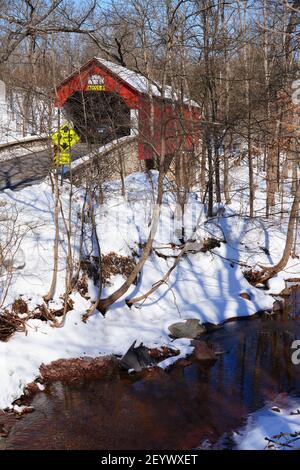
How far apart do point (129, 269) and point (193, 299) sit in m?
1.86

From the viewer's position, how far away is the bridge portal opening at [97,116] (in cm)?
1204

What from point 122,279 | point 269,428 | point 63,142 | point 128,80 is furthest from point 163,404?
point 128,80

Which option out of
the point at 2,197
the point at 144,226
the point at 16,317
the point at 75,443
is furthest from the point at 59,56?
the point at 75,443

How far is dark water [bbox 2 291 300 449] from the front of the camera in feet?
24.0

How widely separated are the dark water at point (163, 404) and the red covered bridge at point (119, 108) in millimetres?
5213

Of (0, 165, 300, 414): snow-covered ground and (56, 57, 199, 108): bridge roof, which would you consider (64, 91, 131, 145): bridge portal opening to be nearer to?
(56, 57, 199, 108): bridge roof

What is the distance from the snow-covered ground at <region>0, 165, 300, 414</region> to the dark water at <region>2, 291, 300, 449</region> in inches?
32.7

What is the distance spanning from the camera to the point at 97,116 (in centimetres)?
1429

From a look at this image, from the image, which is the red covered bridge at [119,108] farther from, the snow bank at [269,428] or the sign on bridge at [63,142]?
the snow bank at [269,428]

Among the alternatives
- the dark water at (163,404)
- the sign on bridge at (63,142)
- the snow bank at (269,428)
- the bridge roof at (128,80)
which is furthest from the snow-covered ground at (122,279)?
the bridge roof at (128,80)

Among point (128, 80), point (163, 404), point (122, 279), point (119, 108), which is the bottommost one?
point (163, 404)

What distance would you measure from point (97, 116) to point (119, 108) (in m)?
1.52

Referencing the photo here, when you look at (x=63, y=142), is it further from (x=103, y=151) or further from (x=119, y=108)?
(x=119, y=108)

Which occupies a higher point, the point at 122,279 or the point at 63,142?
the point at 63,142
